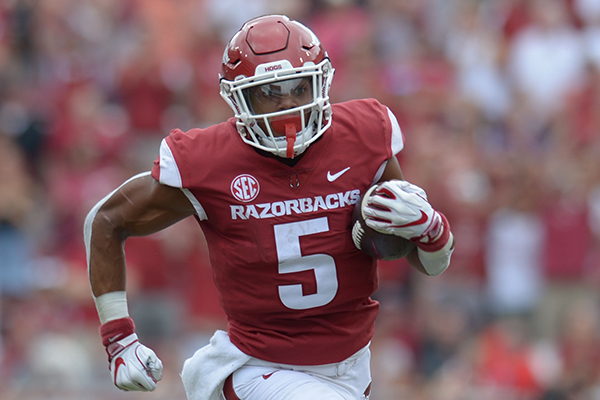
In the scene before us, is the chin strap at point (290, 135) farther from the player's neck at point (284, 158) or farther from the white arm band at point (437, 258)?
the white arm band at point (437, 258)

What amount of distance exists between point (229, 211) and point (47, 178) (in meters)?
5.47

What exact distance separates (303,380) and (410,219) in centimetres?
74

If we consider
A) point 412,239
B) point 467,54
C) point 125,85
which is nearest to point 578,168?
point 467,54

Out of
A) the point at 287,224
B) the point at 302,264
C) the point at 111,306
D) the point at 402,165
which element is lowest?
the point at 402,165

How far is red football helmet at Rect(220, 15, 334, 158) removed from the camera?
3.41m

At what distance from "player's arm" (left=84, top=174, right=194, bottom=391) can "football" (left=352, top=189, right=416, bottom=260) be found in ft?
2.09

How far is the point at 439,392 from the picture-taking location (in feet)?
22.5

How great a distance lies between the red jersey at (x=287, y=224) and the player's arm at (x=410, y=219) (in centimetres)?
22

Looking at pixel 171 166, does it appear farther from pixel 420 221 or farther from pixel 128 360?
pixel 420 221

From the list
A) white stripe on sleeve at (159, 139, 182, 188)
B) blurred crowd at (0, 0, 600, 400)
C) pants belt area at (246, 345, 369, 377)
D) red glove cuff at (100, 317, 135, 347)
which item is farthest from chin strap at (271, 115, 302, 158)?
blurred crowd at (0, 0, 600, 400)

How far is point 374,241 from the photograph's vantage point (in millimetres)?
3404

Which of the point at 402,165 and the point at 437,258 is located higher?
the point at 437,258

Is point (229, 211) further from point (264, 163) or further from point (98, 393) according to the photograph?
point (98, 393)

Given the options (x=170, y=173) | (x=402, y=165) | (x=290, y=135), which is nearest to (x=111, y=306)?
(x=170, y=173)
